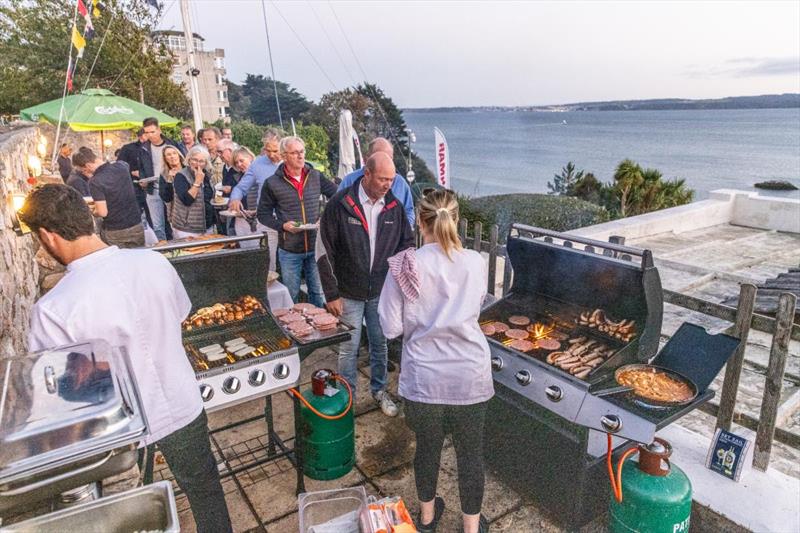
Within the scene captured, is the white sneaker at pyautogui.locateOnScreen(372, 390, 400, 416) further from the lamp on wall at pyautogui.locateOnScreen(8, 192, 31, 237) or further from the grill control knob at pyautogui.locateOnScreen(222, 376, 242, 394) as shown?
the lamp on wall at pyautogui.locateOnScreen(8, 192, 31, 237)

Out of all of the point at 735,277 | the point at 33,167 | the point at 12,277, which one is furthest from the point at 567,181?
the point at 12,277

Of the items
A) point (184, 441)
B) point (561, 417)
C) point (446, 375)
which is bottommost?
point (561, 417)

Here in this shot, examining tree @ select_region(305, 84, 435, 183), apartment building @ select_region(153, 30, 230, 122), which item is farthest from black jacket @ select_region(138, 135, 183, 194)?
apartment building @ select_region(153, 30, 230, 122)

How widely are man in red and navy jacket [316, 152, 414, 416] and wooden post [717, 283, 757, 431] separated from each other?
2.35 meters

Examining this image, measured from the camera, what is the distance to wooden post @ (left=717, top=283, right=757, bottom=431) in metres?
3.08

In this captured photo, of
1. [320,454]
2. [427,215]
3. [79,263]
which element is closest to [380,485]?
[320,454]

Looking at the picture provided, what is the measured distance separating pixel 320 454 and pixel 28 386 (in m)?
2.35

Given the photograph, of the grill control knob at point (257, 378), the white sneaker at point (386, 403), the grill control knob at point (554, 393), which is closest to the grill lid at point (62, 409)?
the grill control knob at point (257, 378)

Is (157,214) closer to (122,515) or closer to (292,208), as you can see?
(292,208)

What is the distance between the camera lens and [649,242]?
37.9 feet

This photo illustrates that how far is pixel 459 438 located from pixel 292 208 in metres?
3.07

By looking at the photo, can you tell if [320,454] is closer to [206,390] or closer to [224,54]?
[206,390]

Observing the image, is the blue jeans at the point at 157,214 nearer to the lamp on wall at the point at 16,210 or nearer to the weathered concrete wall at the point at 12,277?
the weathered concrete wall at the point at 12,277

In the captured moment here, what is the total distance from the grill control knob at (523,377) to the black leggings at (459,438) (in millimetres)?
386
